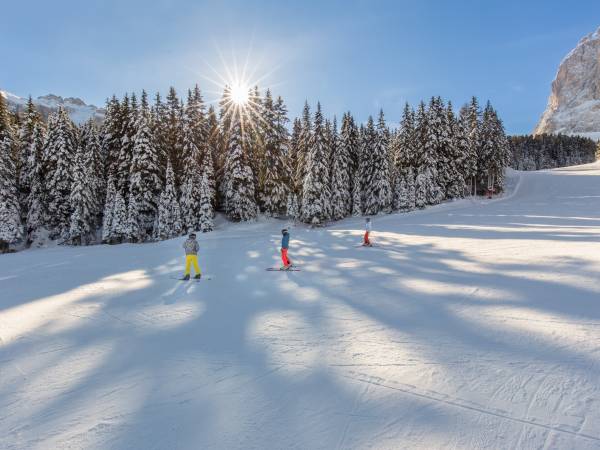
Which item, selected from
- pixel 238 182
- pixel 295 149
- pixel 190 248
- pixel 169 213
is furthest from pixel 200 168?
pixel 190 248

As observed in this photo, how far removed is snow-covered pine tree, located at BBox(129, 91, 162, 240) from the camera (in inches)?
1372

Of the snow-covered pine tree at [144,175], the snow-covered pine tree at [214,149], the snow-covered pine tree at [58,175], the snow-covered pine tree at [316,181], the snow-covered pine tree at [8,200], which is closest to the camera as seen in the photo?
the snow-covered pine tree at [8,200]

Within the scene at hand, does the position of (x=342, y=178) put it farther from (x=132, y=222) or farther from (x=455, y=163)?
(x=132, y=222)

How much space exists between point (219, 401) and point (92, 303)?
6858 mm

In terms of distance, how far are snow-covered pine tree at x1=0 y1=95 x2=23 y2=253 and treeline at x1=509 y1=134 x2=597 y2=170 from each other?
12651 cm

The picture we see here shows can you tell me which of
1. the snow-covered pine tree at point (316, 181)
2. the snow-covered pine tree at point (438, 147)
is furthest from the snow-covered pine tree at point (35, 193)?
the snow-covered pine tree at point (438, 147)

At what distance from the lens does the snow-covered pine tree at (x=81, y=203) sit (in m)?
34.3

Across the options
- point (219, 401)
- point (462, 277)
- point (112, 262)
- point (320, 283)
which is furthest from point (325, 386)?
point (112, 262)

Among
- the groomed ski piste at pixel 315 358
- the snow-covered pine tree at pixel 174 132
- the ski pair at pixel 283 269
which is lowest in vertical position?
the groomed ski piste at pixel 315 358

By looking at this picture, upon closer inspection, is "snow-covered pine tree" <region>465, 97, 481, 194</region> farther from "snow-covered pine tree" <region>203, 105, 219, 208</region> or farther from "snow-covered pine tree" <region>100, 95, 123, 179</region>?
"snow-covered pine tree" <region>100, 95, 123, 179</region>

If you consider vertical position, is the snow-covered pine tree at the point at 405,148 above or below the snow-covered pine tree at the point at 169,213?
above

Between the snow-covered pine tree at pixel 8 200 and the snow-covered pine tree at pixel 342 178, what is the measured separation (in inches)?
1279

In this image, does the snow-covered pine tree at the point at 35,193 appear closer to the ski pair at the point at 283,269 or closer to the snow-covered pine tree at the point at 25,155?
the snow-covered pine tree at the point at 25,155

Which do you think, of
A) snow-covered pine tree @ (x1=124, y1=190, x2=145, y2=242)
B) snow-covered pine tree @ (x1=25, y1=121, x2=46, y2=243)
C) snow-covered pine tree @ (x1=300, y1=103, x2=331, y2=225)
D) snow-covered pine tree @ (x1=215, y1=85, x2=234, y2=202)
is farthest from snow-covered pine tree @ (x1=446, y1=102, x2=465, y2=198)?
snow-covered pine tree @ (x1=25, y1=121, x2=46, y2=243)
